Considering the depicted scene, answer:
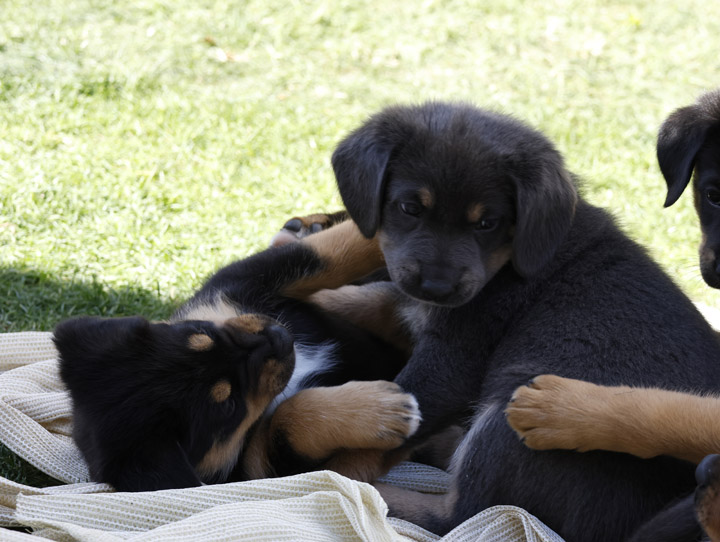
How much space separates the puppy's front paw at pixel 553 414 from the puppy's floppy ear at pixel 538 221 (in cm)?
57

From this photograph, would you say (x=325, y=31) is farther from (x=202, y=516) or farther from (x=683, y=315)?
(x=202, y=516)

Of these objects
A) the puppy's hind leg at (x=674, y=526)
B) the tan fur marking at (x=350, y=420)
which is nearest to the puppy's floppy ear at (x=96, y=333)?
the tan fur marking at (x=350, y=420)

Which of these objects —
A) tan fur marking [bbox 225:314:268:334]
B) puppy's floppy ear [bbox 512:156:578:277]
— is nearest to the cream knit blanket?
tan fur marking [bbox 225:314:268:334]

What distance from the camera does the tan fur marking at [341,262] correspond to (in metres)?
4.35

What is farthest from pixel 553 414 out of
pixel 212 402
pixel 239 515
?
pixel 212 402

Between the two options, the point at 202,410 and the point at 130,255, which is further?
the point at 130,255

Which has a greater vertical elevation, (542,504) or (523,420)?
(523,420)

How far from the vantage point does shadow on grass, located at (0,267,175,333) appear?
523 cm

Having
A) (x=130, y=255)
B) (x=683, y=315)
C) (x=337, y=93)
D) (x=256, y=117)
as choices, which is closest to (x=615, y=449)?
(x=683, y=315)

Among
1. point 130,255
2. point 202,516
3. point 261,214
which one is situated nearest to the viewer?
point 202,516

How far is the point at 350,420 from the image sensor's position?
11.8 ft

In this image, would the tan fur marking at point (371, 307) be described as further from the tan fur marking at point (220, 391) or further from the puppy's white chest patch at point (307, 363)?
the tan fur marking at point (220, 391)

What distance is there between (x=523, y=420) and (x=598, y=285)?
0.79 m

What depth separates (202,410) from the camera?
337cm
